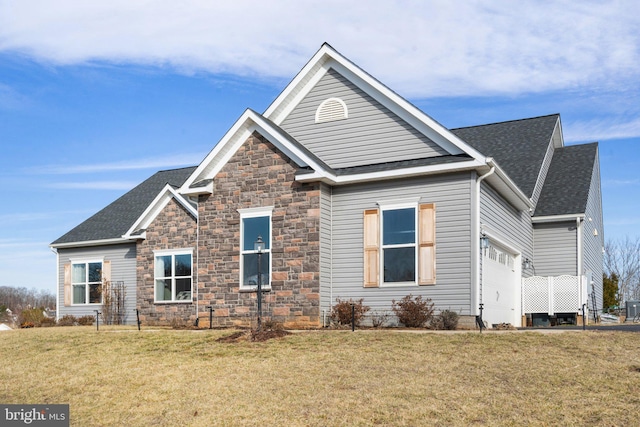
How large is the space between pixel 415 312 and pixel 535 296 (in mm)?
7879

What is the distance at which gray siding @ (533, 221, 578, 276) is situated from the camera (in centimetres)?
2380

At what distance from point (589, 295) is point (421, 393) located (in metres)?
17.8

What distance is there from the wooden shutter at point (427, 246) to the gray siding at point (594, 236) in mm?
9241

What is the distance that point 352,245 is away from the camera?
59.5 ft

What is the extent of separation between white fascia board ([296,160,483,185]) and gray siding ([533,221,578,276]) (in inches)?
352

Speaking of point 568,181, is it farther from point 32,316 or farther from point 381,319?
point 32,316

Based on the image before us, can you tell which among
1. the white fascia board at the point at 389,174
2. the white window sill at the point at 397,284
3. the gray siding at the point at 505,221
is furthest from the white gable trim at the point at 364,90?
→ the white window sill at the point at 397,284

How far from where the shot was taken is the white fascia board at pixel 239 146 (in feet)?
59.8

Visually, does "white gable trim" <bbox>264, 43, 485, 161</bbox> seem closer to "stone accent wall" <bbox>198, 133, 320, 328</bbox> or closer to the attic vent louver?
the attic vent louver

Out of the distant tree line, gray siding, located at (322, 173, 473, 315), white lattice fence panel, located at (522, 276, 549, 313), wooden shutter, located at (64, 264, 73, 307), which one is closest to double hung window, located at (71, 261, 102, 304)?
wooden shutter, located at (64, 264, 73, 307)

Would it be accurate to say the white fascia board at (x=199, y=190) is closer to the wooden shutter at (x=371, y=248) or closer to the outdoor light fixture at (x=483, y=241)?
the wooden shutter at (x=371, y=248)

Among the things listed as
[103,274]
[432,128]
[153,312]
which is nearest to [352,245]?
[432,128]

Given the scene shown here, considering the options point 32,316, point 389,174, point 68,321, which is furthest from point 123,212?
point 389,174

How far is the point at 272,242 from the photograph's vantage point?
18391 mm
